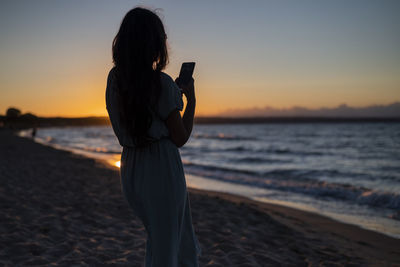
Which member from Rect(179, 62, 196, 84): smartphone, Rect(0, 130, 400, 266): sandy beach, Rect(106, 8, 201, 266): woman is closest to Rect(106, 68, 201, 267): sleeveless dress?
Rect(106, 8, 201, 266): woman

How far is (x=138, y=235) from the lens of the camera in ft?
14.5

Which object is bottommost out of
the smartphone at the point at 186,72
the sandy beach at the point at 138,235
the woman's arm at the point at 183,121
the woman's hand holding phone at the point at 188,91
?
the sandy beach at the point at 138,235

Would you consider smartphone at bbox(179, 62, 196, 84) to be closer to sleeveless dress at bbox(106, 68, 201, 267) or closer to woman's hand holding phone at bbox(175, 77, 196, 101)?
woman's hand holding phone at bbox(175, 77, 196, 101)

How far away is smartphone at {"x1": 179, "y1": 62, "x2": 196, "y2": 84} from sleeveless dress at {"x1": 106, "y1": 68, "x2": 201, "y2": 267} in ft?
0.45

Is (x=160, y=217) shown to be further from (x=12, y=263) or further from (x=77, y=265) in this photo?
(x=12, y=263)

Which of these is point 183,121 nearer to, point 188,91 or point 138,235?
point 188,91

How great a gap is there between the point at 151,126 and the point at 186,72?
0.40 metres

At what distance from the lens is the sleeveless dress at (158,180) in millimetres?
1727

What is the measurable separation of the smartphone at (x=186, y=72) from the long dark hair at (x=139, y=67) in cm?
18

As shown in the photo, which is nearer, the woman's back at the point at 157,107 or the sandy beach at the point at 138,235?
the woman's back at the point at 157,107

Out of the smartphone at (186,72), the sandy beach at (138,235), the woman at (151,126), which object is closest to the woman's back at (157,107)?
the woman at (151,126)

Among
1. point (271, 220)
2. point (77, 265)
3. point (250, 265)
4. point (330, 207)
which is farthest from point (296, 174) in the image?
point (77, 265)

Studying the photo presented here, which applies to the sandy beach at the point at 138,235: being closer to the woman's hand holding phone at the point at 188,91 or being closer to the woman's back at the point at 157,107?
the woman's back at the point at 157,107

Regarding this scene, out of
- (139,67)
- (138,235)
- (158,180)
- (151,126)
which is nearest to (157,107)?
(151,126)
